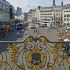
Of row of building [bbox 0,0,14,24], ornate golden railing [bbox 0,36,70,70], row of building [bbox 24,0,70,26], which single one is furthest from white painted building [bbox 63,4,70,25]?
ornate golden railing [bbox 0,36,70,70]

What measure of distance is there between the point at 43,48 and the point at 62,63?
571 mm

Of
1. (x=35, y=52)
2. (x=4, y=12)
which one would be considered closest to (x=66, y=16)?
(x=4, y=12)

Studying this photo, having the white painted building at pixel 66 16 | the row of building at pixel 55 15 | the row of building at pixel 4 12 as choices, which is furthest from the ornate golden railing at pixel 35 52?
the white painted building at pixel 66 16

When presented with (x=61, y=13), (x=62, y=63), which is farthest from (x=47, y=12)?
(x=62, y=63)

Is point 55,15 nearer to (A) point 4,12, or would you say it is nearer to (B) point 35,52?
(A) point 4,12

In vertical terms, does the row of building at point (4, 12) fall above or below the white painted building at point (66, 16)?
above

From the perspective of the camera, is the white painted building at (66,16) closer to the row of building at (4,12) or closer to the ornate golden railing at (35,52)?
the row of building at (4,12)

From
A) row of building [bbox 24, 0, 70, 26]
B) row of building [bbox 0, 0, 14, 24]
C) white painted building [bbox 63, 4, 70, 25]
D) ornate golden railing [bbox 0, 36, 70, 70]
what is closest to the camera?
ornate golden railing [bbox 0, 36, 70, 70]

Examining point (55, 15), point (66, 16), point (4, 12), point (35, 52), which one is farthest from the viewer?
point (55, 15)

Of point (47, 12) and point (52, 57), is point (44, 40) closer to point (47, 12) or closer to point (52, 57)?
point (52, 57)

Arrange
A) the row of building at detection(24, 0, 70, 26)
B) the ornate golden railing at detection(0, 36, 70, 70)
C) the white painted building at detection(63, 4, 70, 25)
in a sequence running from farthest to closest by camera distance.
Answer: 1. the row of building at detection(24, 0, 70, 26)
2. the white painted building at detection(63, 4, 70, 25)
3. the ornate golden railing at detection(0, 36, 70, 70)

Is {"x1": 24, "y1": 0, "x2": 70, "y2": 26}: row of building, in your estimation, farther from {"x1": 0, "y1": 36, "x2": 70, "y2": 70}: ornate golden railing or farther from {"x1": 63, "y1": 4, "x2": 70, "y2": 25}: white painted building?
{"x1": 0, "y1": 36, "x2": 70, "y2": 70}: ornate golden railing

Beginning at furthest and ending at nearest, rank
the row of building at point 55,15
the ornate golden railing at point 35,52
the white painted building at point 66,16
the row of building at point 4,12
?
the row of building at point 55,15
the white painted building at point 66,16
the row of building at point 4,12
the ornate golden railing at point 35,52

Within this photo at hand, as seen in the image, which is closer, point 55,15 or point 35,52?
point 35,52
